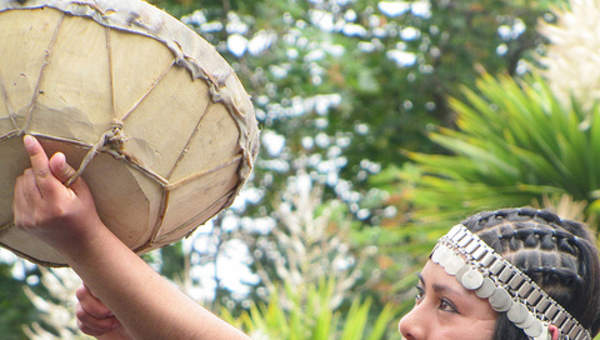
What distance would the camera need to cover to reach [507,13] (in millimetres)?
11367

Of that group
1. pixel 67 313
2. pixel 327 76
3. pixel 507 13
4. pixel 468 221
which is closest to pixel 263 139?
pixel 327 76

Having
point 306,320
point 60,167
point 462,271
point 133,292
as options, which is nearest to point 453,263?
point 462,271

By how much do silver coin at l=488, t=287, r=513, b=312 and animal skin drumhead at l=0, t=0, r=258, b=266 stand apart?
69 centimetres

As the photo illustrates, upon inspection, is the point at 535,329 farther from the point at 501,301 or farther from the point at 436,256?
the point at 436,256

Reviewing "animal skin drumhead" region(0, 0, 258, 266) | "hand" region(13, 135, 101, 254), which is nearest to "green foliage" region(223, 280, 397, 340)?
"animal skin drumhead" region(0, 0, 258, 266)

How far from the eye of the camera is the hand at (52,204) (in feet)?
4.83

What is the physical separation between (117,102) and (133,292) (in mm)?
336

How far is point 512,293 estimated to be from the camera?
1.89 meters

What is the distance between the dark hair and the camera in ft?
6.23

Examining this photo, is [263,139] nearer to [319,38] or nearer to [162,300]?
[319,38]

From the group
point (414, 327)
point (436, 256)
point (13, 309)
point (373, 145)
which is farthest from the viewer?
point (373, 145)

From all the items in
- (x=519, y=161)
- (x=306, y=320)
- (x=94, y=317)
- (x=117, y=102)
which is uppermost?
(x=117, y=102)

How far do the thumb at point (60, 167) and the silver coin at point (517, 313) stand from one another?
976 mm

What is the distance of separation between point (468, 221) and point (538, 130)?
3.87 m
